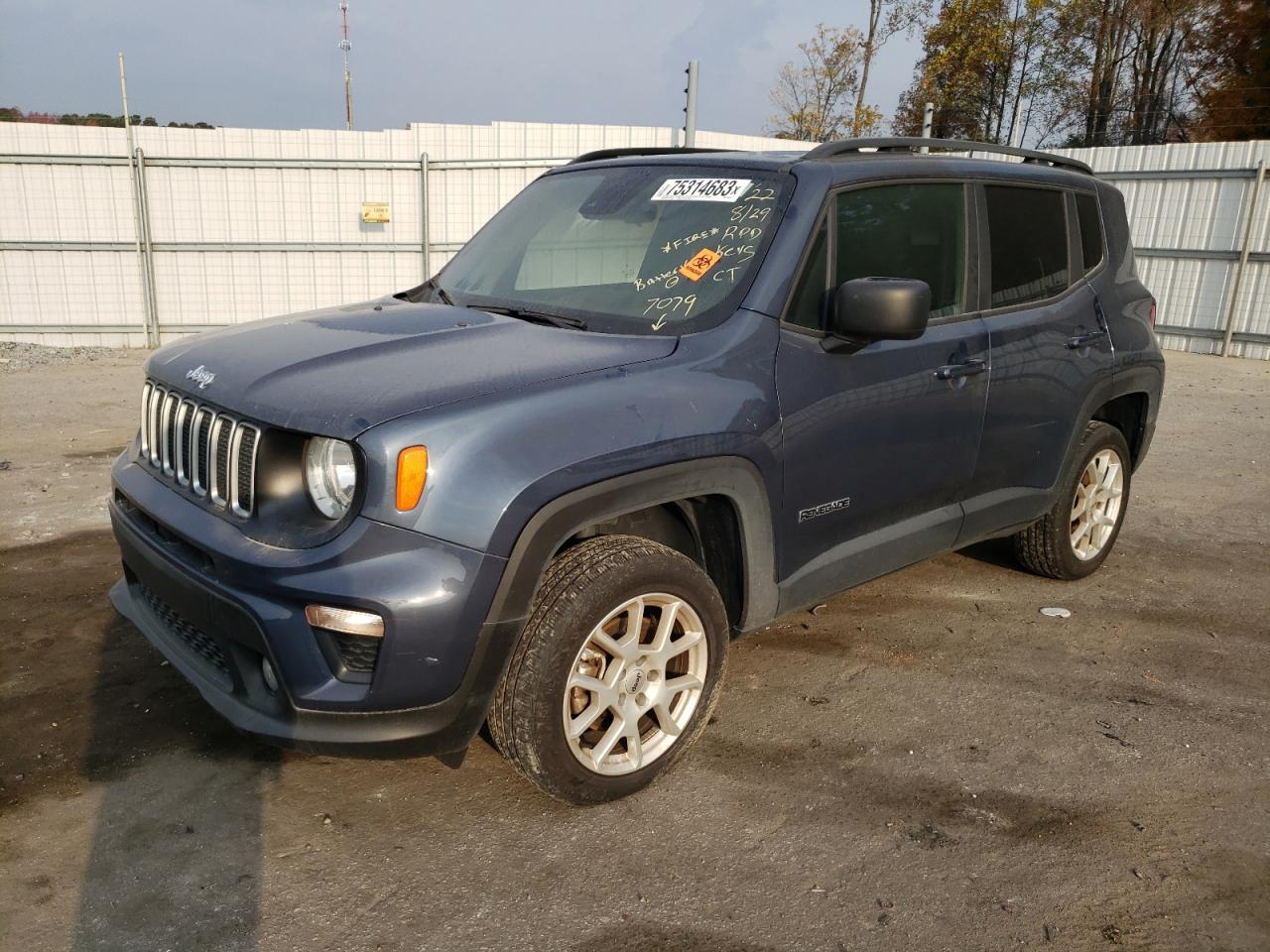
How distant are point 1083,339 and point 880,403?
1.51 metres

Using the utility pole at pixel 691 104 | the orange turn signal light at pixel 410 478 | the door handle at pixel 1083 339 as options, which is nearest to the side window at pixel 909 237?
the door handle at pixel 1083 339

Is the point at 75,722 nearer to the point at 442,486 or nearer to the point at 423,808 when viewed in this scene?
the point at 423,808

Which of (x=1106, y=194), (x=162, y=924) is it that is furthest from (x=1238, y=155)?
(x=162, y=924)

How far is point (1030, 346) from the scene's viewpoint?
161 inches

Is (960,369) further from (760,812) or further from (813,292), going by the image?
(760,812)

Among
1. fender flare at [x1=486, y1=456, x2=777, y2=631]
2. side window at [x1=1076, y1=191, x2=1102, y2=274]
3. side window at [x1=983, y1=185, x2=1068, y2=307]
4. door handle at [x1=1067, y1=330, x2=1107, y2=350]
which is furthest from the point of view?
side window at [x1=1076, y1=191, x2=1102, y2=274]

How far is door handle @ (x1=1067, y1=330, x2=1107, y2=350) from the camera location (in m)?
4.30

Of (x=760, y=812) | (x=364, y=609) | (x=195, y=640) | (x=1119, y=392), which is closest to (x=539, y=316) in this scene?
(x=364, y=609)

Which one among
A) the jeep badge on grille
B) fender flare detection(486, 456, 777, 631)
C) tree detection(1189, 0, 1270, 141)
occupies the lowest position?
fender flare detection(486, 456, 777, 631)

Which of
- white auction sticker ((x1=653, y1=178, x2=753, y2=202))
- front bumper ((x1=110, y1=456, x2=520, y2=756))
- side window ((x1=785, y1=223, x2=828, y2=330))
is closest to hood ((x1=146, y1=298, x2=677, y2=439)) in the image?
front bumper ((x1=110, y1=456, x2=520, y2=756))

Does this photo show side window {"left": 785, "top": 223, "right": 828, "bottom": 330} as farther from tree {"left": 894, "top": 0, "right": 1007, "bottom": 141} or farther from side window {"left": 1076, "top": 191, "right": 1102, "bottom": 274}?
tree {"left": 894, "top": 0, "right": 1007, "bottom": 141}

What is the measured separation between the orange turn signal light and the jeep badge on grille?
85 cm

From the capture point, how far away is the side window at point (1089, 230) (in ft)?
15.0

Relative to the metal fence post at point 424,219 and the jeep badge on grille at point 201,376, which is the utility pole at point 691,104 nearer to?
the metal fence post at point 424,219
